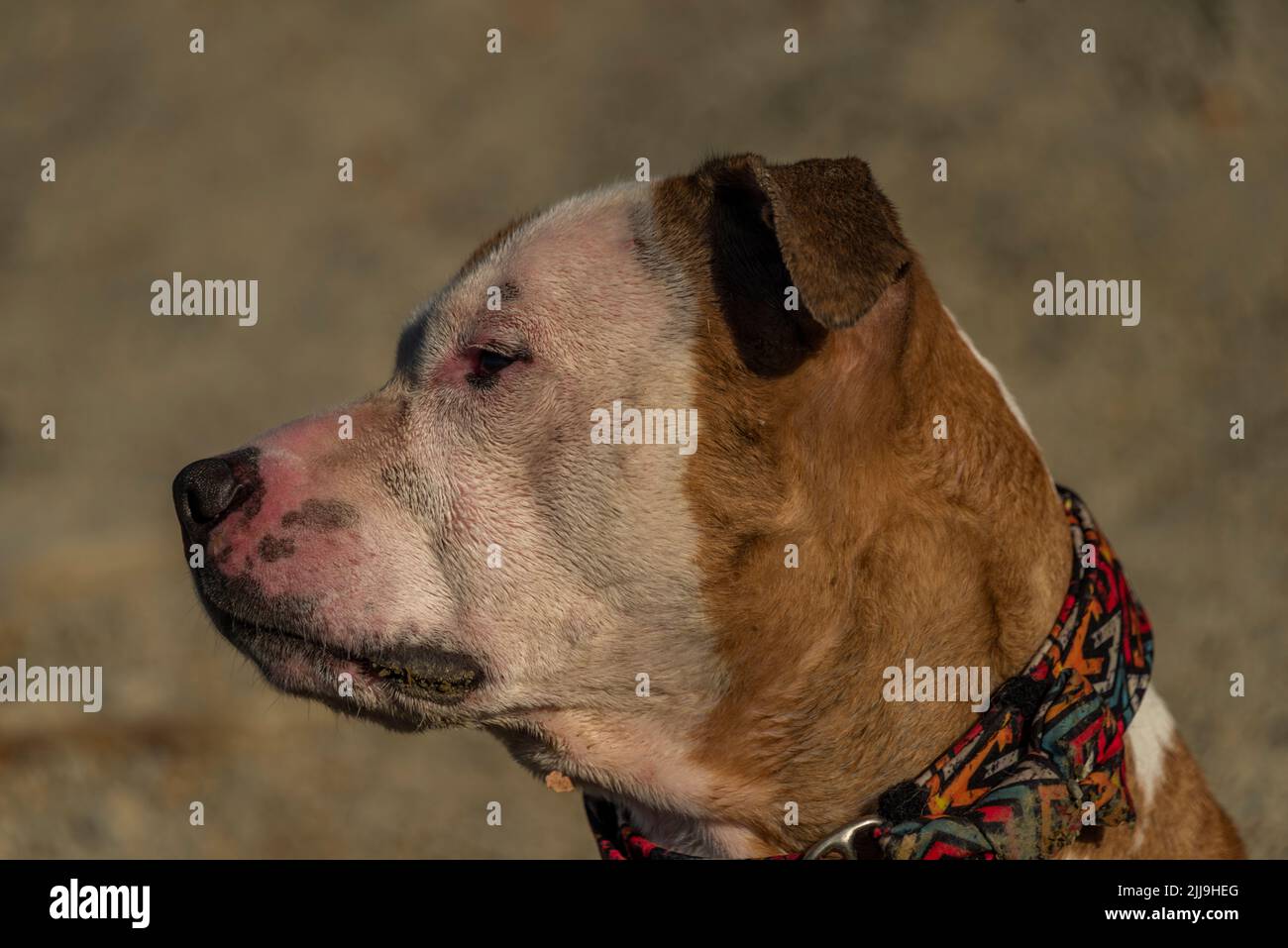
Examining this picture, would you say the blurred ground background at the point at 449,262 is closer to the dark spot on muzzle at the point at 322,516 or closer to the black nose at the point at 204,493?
the black nose at the point at 204,493

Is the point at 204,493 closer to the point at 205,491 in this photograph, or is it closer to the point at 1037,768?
the point at 205,491

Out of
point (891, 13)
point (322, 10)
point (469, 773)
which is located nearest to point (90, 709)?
point (469, 773)

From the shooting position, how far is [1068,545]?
3.07m

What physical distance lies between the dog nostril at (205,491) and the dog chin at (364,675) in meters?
0.18

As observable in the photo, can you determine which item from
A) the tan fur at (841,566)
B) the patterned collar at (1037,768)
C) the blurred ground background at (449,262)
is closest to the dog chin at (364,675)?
the tan fur at (841,566)

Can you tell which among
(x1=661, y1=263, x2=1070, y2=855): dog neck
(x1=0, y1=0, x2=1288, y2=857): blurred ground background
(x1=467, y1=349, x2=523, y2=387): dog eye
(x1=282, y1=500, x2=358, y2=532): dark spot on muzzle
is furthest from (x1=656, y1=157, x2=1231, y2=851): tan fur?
Answer: (x1=0, y1=0, x2=1288, y2=857): blurred ground background

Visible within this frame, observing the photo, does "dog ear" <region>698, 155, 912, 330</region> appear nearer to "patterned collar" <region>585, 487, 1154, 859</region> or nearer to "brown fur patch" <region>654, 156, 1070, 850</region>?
"brown fur patch" <region>654, 156, 1070, 850</region>

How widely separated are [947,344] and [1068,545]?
21.1 inches

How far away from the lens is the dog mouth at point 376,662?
2877 mm

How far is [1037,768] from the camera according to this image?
2754mm

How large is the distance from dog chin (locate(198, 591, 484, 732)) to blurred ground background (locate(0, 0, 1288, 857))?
380 centimetres

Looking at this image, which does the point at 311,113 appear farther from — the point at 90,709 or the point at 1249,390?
the point at 1249,390

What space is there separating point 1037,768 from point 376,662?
140 centimetres

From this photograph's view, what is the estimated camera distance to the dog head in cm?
284
